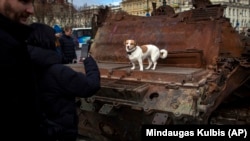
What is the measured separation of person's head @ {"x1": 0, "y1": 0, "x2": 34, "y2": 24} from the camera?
193cm

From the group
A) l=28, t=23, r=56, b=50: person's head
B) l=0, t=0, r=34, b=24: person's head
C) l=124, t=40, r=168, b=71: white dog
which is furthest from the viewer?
l=124, t=40, r=168, b=71: white dog

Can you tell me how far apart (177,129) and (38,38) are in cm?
205

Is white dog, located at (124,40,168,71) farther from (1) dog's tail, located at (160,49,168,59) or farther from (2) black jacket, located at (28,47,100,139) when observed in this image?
(2) black jacket, located at (28,47,100,139)

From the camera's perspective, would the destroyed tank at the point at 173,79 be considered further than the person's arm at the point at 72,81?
Yes

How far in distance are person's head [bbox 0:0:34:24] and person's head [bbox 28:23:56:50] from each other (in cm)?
48

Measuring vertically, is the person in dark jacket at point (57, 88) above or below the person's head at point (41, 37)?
below

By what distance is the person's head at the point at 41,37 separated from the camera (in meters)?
2.56

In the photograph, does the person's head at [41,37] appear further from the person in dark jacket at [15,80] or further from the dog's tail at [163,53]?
the dog's tail at [163,53]

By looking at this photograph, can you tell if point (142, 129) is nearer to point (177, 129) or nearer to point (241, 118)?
point (177, 129)

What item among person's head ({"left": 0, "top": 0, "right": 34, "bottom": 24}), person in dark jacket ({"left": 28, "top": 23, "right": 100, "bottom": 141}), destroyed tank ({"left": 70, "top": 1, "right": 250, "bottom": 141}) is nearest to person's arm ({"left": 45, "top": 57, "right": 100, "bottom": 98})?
person in dark jacket ({"left": 28, "top": 23, "right": 100, "bottom": 141})

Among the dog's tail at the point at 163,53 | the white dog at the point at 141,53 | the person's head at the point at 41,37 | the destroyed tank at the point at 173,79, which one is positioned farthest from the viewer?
the dog's tail at the point at 163,53

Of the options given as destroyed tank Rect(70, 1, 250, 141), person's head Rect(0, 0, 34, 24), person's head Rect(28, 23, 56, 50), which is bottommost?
destroyed tank Rect(70, 1, 250, 141)

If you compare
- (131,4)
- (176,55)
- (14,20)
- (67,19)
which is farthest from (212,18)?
(131,4)

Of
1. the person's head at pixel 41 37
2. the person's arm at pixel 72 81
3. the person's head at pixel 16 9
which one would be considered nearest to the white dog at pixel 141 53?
the person's arm at pixel 72 81
